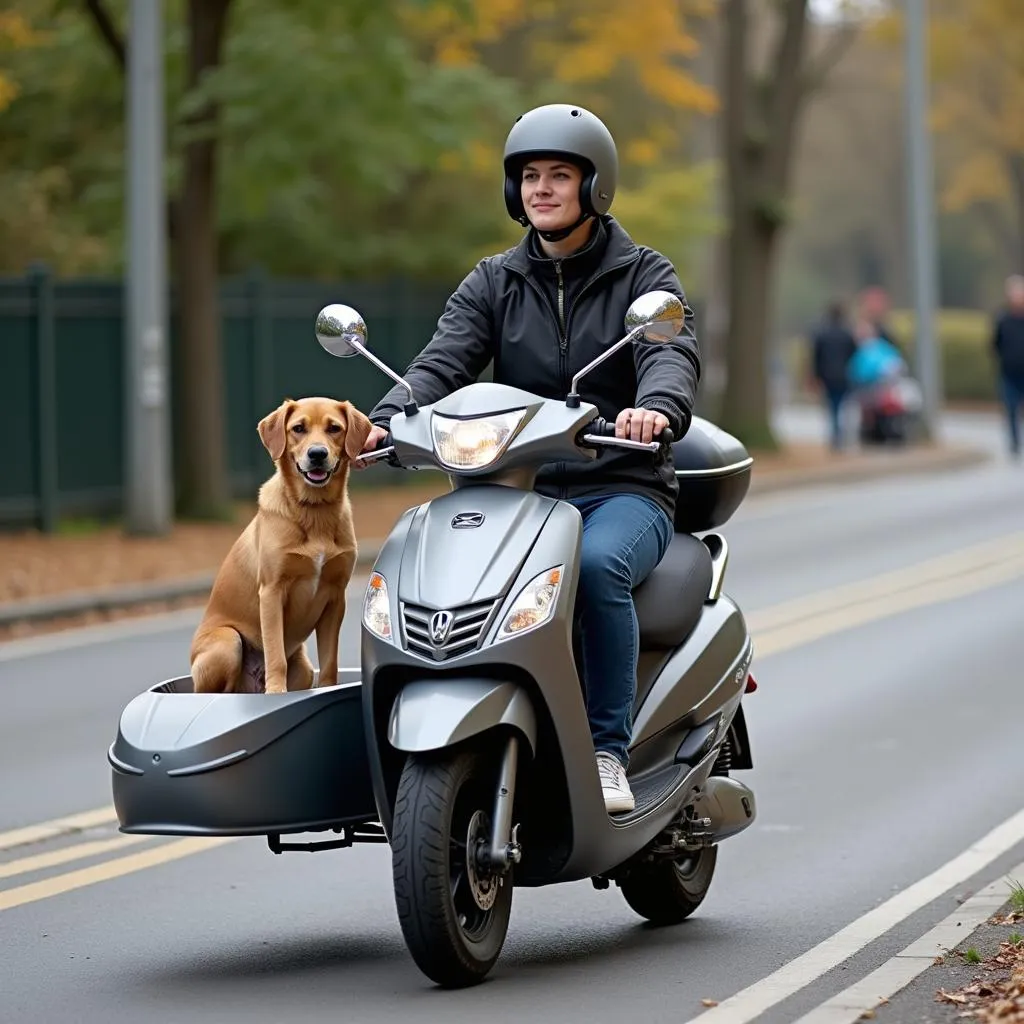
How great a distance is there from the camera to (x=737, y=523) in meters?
21.7

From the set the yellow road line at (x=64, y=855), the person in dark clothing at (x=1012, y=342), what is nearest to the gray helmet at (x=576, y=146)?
the yellow road line at (x=64, y=855)

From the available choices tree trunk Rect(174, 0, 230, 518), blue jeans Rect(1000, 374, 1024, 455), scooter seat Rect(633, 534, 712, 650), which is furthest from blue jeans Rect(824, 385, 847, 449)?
scooter seat Rect(633, 534, 712, 650)

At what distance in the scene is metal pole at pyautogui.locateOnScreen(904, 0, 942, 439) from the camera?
3278cm

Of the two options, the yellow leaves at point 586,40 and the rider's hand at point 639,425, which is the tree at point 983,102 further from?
the rider's hand at point 639,425

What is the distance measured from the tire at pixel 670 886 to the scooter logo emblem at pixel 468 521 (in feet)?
4.35

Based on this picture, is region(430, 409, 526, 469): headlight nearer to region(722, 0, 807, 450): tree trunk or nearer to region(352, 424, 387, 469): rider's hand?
region(352, 424, 387, 469): rider's hand

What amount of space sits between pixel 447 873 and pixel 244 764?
0.71 m

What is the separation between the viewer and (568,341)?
6.48 m

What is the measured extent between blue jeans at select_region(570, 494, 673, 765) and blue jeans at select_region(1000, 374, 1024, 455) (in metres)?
24.5

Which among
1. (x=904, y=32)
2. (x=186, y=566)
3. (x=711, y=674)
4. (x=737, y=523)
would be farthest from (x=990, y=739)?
(x=904, y=32)

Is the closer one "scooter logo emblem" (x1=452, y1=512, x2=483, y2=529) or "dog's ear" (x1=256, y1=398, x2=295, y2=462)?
"scooter logo emblem" (x1=452, y1=512, x2=483, y2=529)

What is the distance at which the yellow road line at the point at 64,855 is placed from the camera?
7.97m

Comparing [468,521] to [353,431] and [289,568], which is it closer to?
[353,431]

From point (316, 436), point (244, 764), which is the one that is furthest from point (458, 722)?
point (316, 436)
